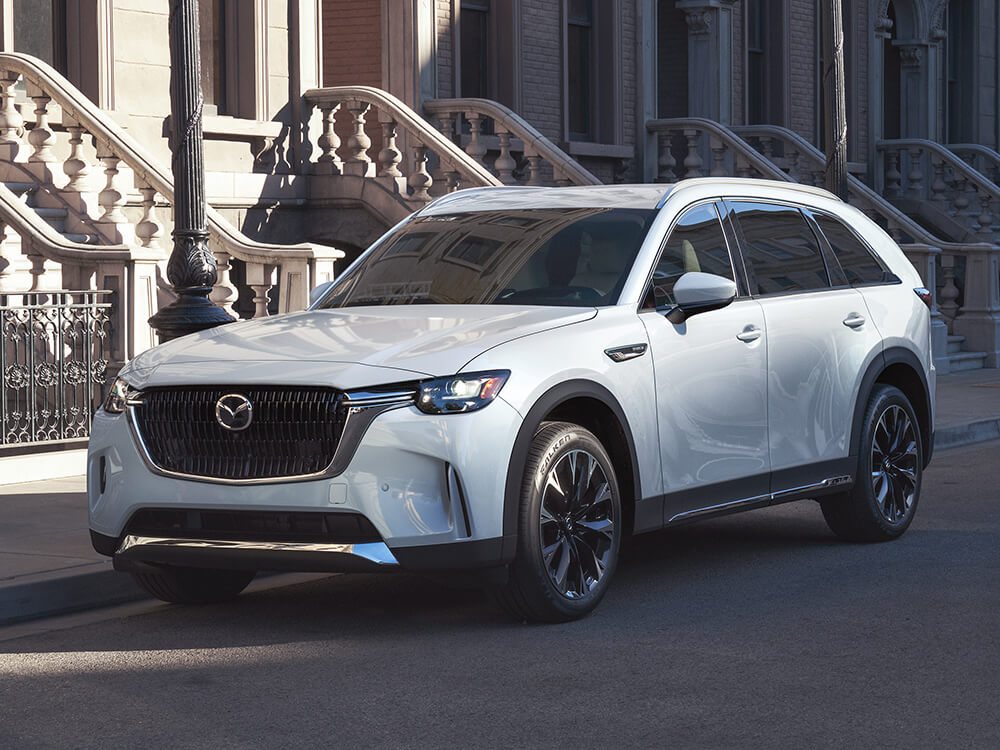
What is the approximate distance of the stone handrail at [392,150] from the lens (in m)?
18.4

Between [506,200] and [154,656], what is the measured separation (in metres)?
2.97

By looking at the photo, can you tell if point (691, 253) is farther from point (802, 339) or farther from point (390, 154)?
point (390, 154)

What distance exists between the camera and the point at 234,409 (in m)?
7.06

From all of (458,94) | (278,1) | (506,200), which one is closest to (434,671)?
(506,200)

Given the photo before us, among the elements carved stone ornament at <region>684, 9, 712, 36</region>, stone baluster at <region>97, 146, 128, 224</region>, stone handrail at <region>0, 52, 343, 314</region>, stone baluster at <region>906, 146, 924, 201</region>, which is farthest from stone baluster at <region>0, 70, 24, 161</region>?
stone baluster at <region>906, 146, 924, 201</region>

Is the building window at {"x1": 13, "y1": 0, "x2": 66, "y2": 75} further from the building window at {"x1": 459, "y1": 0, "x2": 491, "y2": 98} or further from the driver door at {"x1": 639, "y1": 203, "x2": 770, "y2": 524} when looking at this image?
the driver door at {"x1": 639, "y1": 203, "x2": 770, "y2": 524}

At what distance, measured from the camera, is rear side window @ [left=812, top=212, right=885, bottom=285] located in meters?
9.56

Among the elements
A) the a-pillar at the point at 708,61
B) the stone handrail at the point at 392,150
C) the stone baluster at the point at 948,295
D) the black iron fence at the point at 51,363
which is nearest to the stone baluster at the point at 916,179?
the a-pillar at the point at 708,61

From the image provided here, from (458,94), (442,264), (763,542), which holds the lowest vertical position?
(763,542)

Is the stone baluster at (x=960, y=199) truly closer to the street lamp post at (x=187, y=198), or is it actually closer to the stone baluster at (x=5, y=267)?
the stone baluster at (x=5, y=267)

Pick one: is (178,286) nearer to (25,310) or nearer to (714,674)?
(25,310)

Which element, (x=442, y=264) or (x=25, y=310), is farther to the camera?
(x=25, y=310)

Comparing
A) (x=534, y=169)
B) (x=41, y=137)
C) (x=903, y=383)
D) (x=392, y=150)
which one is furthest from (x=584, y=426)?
(x=534, y=169)

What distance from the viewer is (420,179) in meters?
18.4
